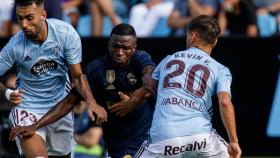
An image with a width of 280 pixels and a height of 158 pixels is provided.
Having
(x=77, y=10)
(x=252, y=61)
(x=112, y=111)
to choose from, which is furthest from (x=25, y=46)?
(x=77, y=10)

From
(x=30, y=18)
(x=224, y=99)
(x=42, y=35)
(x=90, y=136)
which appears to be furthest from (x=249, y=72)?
(x=224, y=99)

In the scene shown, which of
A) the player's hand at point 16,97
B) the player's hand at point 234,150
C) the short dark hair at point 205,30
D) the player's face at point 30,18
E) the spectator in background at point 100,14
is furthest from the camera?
the spectator in background at point 100,14

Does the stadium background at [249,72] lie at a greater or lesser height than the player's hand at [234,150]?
lesser

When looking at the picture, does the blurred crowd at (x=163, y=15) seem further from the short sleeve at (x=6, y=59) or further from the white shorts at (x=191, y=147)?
the white shorts at (x=191, y=147)

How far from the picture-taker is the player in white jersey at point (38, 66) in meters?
9.29

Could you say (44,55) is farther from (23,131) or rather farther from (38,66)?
(23,131)

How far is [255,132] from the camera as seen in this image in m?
13.6

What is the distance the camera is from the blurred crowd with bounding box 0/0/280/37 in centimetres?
1449

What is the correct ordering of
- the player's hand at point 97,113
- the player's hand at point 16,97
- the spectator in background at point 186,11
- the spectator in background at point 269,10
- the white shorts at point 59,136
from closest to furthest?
the player's hand at point 97,113 → the player's hand at point 16,97 → the white shorts at point 59,136 → the spectator in background at point 186,11 → the spectator in background at point 269,10

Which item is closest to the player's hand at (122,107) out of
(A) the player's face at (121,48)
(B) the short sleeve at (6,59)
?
(A) the player's face at (121,48)

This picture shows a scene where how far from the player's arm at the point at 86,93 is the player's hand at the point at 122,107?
1.08 ft

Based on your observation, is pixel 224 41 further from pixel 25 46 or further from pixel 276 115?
pixel 25 46

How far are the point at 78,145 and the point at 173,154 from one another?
5096mm

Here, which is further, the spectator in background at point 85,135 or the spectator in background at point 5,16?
the spectator in background at point 5,16
